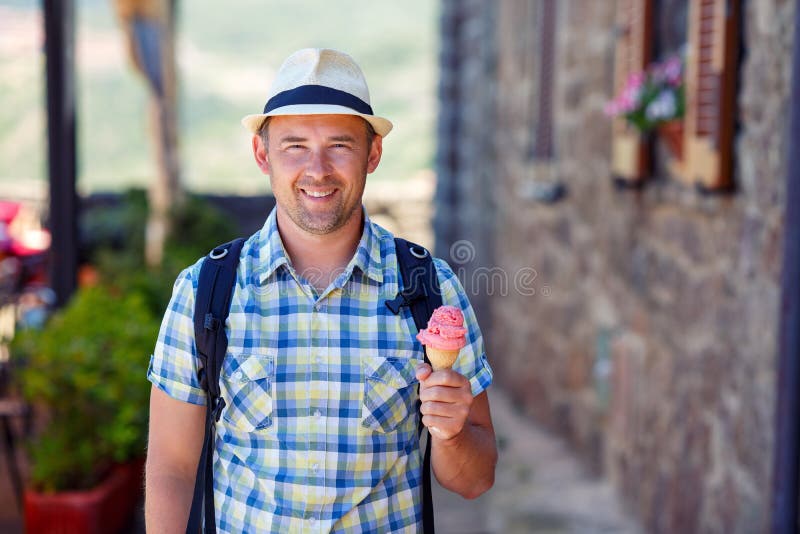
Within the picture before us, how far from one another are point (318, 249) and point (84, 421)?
2.54m

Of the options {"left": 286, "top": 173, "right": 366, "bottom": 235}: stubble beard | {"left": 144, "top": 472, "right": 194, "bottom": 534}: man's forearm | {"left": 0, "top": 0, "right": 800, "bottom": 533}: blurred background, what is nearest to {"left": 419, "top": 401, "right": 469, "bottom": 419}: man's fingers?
{"left": 286, "top": 173, "right": 366, "bottom": 235}: stubble beard

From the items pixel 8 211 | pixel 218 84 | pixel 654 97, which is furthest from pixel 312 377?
pixel 218 84

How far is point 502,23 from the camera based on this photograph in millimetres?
8617

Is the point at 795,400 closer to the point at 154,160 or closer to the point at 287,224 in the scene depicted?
the point at 287,224

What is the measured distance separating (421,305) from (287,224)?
1.06 feet

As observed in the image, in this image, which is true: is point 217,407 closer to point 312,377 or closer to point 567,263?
point 312,377

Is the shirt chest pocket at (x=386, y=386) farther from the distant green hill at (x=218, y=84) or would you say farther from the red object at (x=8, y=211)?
the distant green hill at (x=218, y=84)

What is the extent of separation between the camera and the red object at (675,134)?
4301 millimetres

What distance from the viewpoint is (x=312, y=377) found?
1914 mm

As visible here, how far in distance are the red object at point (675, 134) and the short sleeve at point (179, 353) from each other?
2881mm

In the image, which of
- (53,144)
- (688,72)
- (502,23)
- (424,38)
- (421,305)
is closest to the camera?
(421,305)

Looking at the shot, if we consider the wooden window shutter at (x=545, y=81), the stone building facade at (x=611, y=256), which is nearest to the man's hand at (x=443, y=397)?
the stone building facade at (x=611, y=256)

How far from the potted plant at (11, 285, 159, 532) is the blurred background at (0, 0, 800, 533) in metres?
0.01

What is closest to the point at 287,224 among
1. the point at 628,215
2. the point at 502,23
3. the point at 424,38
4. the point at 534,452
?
the point at 628,215
